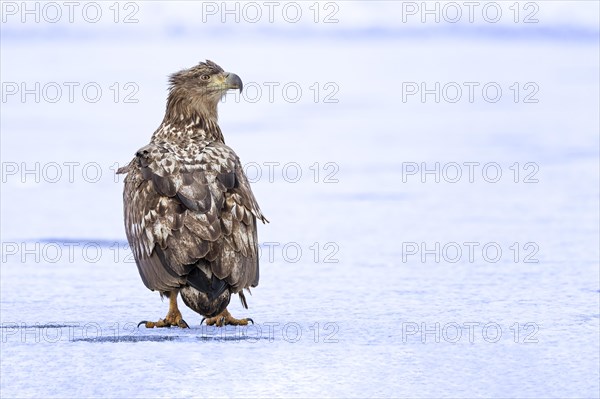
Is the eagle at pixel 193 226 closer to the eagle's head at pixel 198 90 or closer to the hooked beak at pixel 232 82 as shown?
the eagle's head at pixel 198 90

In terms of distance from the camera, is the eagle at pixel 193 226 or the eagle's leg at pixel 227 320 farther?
the eagle's leg at pixel 227 320

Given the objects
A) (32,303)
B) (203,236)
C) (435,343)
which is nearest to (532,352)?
(435,343)

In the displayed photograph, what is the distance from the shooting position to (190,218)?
7.92 metres

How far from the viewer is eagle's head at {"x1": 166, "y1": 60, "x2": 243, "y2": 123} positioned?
30.9 feet

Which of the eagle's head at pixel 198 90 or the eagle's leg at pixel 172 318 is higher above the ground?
the eagle's head at pixel 198 90

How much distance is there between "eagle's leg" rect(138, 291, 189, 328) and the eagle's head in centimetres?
169

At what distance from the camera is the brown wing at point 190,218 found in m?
7.82

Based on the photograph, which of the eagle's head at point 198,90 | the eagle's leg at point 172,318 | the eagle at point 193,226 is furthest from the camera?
the eagle's head at point 198,90

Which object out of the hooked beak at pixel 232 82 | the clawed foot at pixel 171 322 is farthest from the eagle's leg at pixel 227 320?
the hooked beak at pixel 232 82

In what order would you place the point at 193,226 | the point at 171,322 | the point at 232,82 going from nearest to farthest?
the point at 193,226 → the point at 171,322 → the point at 232,82

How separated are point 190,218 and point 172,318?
23.6 inches

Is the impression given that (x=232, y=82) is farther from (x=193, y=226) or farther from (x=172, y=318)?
(x=172, y=318)

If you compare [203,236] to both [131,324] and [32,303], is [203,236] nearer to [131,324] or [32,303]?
[131,324]

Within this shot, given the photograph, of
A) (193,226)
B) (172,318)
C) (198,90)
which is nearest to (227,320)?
(172,318)
